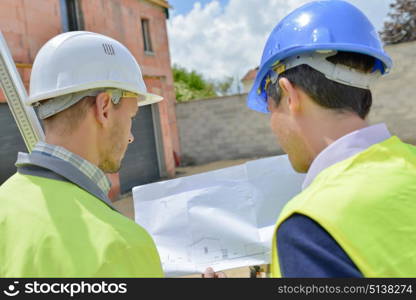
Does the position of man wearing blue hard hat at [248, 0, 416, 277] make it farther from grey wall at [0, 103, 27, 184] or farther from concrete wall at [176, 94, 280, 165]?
concrete wall at [176, 94, 280, 165]

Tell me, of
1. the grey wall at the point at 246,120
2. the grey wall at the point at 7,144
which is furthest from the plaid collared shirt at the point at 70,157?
the grey wall at the point at 246,120

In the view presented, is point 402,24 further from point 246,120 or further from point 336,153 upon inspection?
point 336,153

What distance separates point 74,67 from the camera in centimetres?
153

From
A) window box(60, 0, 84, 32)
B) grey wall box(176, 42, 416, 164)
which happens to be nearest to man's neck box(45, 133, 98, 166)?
window box(60, 0, 84, 32)

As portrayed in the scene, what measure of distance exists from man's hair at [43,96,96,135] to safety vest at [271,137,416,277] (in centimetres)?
83

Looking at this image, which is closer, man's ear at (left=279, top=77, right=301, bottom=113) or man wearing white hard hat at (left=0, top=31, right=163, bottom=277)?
man wearing white hard hat at (left=0, top=31, right=163, bottom=277)

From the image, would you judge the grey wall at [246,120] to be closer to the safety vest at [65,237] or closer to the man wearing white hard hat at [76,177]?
the man wearing white hard hat at [76,177]

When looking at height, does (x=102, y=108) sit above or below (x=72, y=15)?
below

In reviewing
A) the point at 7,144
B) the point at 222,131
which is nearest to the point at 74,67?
the point at 7,144

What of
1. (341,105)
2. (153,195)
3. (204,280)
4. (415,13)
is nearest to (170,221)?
(153,195)

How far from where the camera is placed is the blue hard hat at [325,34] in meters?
1.27

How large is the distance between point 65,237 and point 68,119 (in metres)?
0.52

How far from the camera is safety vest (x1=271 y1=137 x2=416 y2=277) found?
90cm

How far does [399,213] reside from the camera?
0.97 meters
